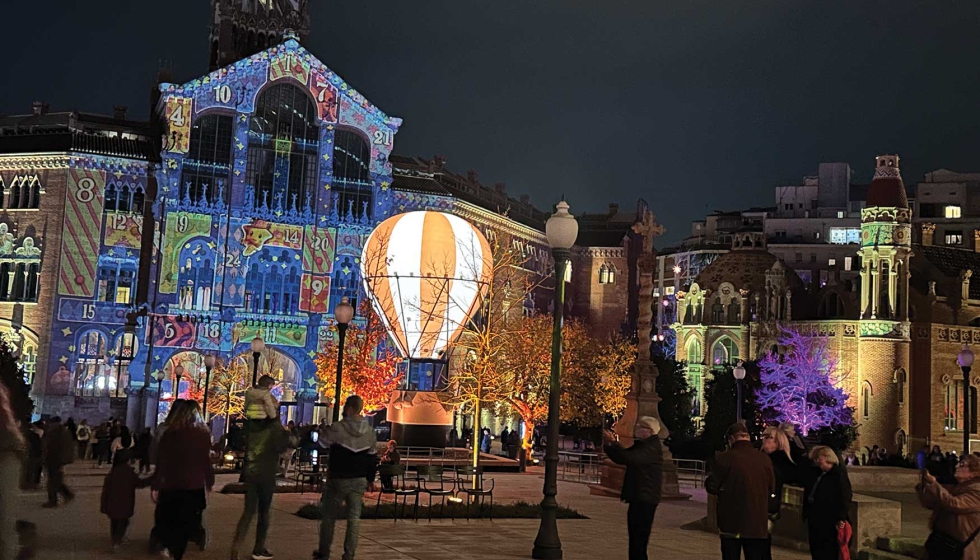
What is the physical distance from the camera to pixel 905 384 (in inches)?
2557

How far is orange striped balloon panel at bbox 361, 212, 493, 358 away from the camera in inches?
1368

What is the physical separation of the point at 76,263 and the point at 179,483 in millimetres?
53564

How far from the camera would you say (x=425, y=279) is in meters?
34.6

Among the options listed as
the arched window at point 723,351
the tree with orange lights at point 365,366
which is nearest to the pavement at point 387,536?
the tree with orange lights at point 365,366

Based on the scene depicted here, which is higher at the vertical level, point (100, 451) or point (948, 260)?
point (948, 260)

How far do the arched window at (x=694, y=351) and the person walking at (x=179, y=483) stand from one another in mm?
68524

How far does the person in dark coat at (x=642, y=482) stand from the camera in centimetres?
1211

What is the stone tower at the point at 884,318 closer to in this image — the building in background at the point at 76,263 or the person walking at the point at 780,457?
the building in background at the point at 76,263

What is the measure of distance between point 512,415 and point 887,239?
24073 mm

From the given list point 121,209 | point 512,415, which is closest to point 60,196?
point 121,209

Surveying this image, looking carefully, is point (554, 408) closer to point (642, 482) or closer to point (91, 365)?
point (642, 482)

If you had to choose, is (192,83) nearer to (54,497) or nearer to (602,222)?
(602,222)

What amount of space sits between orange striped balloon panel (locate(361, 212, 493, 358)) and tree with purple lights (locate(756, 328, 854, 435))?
3406cm

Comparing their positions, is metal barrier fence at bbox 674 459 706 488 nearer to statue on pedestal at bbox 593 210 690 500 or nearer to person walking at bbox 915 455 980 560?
statue on pedestal at bbox 593 210 690 500
